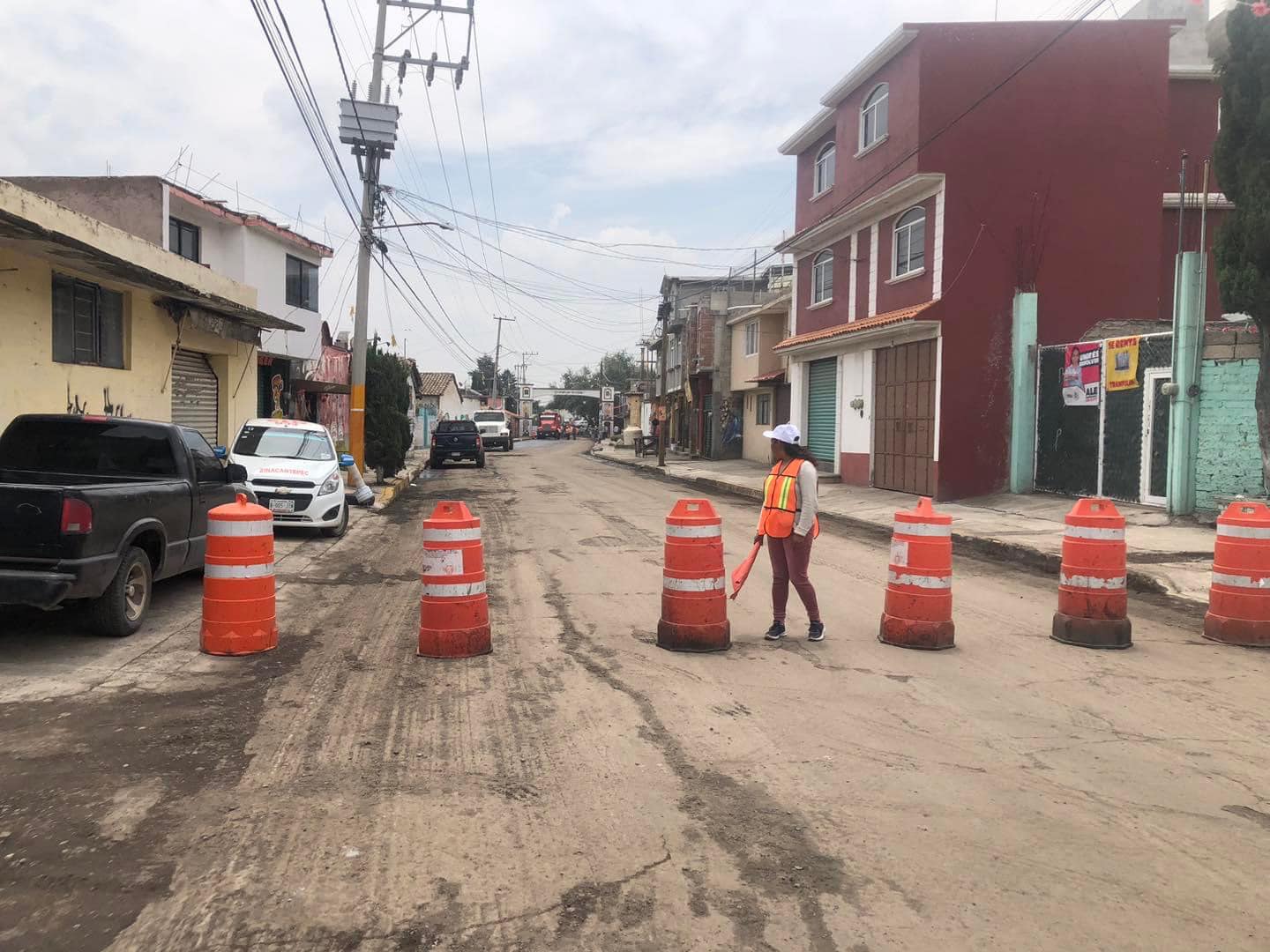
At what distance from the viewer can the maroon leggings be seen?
7.14m

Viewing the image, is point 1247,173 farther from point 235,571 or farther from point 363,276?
point 363,276

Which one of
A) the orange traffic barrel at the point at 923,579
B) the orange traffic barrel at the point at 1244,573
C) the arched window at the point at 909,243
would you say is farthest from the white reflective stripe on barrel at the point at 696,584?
the arched window at the point at 909,243

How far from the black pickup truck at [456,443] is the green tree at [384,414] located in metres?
7.97

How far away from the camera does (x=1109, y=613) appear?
7.11 m

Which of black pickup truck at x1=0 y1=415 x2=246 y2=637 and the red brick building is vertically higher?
the red brick building

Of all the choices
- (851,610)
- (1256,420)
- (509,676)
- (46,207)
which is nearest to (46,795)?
(509,676)

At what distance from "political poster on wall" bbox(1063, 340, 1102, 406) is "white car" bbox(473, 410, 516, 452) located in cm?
3545

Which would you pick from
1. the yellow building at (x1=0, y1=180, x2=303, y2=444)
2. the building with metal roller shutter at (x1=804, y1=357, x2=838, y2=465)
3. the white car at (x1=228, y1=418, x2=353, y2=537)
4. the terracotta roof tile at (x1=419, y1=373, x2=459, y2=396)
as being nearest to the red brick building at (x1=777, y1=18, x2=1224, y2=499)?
the building with metal roller shutter at (x1=804, y1=357, x2=838, y2=465)

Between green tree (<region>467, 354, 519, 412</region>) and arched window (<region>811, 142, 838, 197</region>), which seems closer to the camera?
arched window (<region>811, 142, 838, 197</region>)

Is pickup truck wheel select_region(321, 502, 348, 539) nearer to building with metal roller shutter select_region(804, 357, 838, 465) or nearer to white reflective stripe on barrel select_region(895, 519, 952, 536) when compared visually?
white reflective stripe on barrel select_region(895, 519, 952, 536)

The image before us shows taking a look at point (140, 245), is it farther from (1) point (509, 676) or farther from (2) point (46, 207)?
(1) point (509, 676)

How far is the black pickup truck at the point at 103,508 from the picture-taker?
6.23 m

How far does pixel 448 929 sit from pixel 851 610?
19.9 ft

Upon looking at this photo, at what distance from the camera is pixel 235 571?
6477mm
